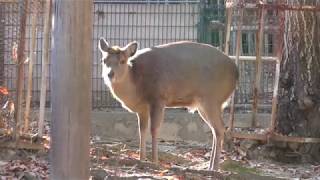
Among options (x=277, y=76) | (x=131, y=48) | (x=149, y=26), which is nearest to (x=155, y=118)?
(x=131, y=48)

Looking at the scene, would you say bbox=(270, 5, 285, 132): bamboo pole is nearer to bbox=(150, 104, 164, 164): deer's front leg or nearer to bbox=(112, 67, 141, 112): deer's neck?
bbox=(150, 104, 164, 164): deer's front leg

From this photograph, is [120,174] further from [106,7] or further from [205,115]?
[106,7]

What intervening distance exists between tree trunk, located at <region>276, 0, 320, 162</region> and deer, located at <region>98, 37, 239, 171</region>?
1.06m

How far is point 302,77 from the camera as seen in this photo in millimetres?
10141

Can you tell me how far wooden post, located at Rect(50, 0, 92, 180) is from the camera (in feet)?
13.0

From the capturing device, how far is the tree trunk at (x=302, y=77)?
1006 cm

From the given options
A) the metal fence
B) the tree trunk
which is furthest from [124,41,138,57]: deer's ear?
the metal fence

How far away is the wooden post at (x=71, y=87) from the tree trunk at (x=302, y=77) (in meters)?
6.39

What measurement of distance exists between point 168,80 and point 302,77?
2013 millimetres

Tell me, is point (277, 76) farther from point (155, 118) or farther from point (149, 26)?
point (149, 26)

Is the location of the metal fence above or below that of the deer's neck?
above

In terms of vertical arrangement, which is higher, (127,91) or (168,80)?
(168,80)

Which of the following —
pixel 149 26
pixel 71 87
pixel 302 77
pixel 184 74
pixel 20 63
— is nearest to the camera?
pixel 71 87

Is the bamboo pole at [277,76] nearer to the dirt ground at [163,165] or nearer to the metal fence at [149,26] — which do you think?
the dirt ground at [163,165]
